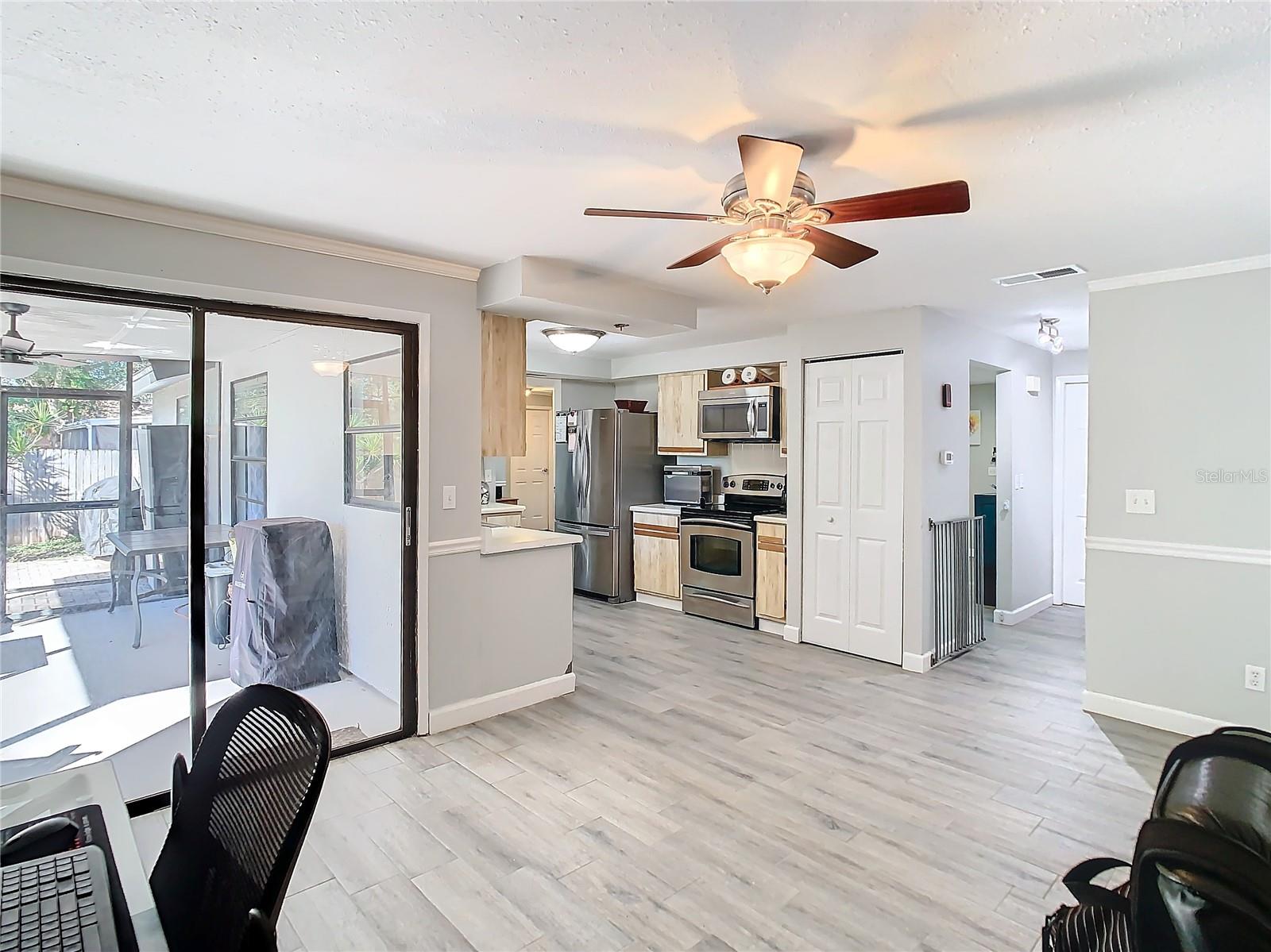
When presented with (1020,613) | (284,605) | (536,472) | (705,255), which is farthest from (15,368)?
(1020,613)

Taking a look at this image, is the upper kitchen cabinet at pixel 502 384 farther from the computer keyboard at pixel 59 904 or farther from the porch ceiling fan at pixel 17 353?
the computer keyboard at pixel 59 904

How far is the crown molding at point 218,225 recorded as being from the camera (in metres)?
2.38

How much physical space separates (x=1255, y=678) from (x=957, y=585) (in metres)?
1.70

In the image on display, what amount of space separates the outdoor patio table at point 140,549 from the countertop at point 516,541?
136cm

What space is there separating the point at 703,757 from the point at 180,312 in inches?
120

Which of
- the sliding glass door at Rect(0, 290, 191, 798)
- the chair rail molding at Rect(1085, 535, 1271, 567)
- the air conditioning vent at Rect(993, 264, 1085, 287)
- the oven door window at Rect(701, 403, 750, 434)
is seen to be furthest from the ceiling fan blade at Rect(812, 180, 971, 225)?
the oven door window at Rect(701, 403, 750, 434)

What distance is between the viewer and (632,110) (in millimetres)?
1878

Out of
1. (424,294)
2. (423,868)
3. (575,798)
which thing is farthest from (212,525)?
(575,798)

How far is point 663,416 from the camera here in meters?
6.62

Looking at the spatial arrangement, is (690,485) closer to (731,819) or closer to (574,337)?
(574,337)

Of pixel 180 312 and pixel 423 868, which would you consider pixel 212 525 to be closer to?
pixel 180 312

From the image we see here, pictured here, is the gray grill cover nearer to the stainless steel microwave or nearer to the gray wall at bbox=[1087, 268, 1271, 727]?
the stainless steel microwave

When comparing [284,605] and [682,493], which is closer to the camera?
[284,605]

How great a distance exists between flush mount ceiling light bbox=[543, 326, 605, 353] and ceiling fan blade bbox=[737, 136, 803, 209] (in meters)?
2.43
